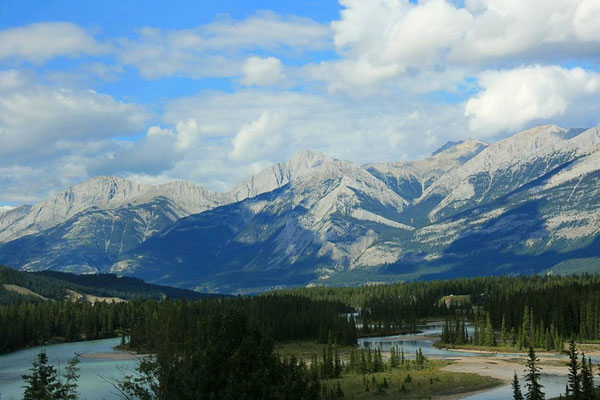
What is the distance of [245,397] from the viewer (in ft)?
228

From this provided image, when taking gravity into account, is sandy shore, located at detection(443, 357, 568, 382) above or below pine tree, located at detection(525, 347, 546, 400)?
below

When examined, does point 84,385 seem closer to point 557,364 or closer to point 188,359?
point 188,359

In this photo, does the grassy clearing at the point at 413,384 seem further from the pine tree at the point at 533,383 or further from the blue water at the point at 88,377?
the blue water at the point at 88,377

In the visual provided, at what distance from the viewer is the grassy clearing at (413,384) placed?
12512 centimetres

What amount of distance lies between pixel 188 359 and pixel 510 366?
347 feet

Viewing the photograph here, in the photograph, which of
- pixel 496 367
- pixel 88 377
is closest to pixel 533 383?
pixel 496 367

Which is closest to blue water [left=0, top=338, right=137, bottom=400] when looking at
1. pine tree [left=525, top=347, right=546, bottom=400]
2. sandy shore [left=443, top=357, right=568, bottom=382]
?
pine tree [left=525, top=347, right=546, bottom=400]

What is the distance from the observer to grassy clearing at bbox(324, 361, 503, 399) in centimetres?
12512

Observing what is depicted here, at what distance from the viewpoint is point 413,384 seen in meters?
134

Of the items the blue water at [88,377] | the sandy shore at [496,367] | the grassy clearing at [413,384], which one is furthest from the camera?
the sandy shore at [496,367]

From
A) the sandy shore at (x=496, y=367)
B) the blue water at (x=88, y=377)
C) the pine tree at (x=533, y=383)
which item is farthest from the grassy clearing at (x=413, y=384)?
the blue water at (x=88, y=377)

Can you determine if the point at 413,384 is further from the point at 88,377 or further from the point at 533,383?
the point at 88,377

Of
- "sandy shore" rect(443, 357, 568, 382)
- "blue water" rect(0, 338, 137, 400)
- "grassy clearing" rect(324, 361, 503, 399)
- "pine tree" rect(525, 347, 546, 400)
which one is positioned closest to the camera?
"pine tree" rect(525, 347, 546, 400)

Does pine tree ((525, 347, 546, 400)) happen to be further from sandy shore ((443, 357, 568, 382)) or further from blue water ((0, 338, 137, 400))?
blue water ((0, 338, 137, 400))
